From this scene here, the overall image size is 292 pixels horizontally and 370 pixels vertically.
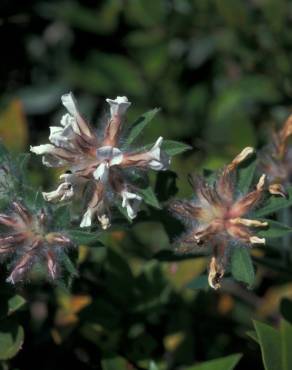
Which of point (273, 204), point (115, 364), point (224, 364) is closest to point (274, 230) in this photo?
point (273, 204)

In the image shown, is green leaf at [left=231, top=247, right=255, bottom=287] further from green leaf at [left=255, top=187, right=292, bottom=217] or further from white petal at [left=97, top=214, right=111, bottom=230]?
white petal at [left=97, top=214, right=111, bottom=230]

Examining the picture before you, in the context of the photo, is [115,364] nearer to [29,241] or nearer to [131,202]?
[29,241]

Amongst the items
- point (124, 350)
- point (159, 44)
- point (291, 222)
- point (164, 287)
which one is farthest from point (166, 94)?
point (124, 350)

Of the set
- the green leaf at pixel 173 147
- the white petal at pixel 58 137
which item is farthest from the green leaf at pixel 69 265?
the green leaf at pixel 173 147

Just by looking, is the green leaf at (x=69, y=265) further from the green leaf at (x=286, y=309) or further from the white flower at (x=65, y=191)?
the green leaf at (x=286, y=309)

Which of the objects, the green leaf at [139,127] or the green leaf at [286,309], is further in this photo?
the green leaf at [286,309]

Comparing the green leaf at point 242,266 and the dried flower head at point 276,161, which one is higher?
the dried flower head at point 276,161

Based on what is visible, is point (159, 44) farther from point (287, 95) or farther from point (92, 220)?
point (92, 220)
